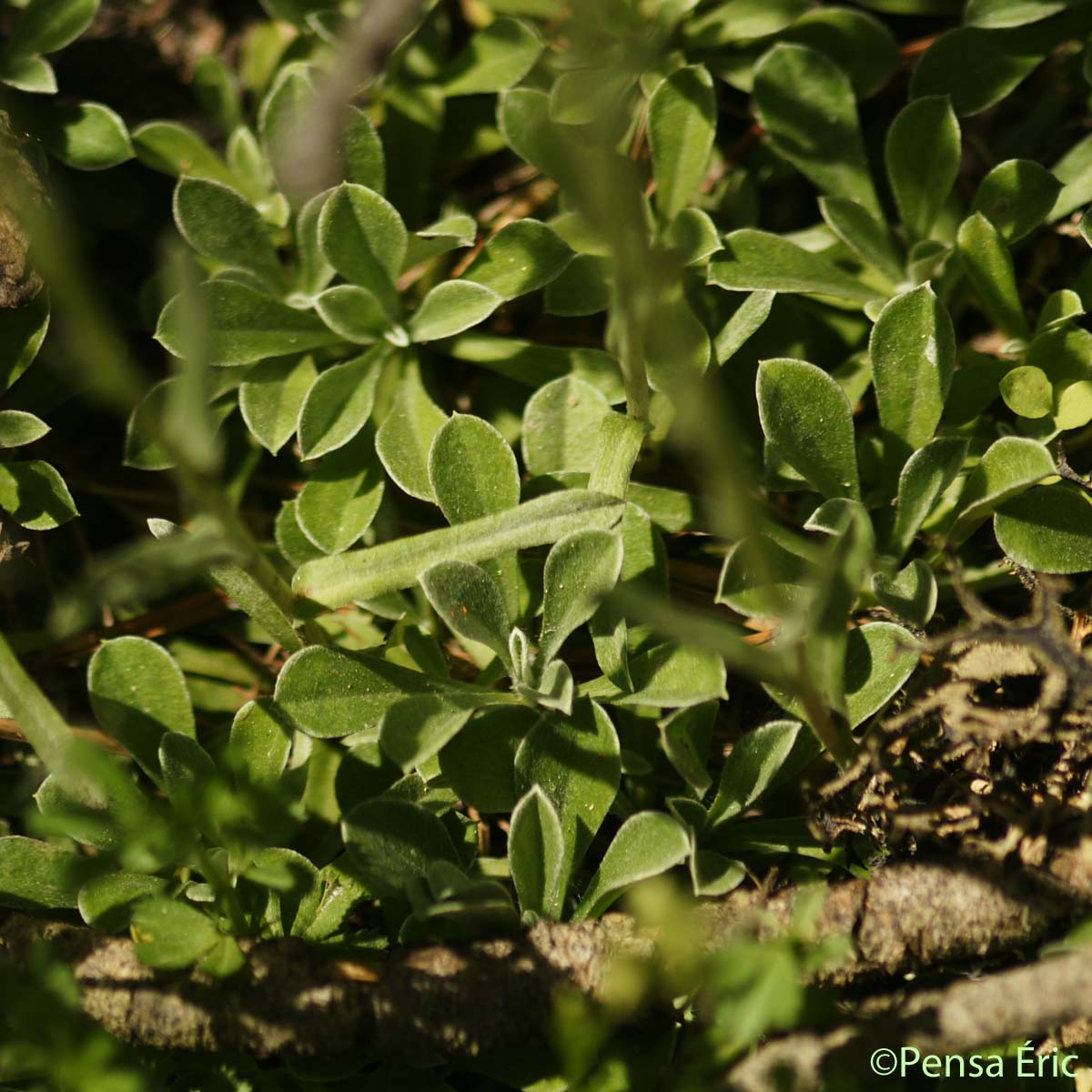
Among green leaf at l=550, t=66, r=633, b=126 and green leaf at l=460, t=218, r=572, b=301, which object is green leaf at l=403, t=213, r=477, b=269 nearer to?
green leaf at l=460, t=218, r=572, b=301

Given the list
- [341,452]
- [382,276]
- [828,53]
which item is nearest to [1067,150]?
[828,53]

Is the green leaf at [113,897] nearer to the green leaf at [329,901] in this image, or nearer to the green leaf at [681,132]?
the green leaf at [329,901]

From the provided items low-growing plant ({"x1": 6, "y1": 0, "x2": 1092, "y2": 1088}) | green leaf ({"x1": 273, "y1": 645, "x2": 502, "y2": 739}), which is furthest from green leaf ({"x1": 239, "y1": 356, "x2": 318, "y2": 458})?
green leaf ({"x1": 273, "y1": 645, "x2": 502, "y2": 739})

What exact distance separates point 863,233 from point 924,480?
493mm

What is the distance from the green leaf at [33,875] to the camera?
1691 millimetres

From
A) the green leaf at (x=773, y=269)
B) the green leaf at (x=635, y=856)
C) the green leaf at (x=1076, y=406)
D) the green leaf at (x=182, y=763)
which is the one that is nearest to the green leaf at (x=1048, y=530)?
the green leaf at (x=1076, y=406)

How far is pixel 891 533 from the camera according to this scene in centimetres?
180

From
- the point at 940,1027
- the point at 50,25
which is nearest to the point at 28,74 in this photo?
the point at 50,25

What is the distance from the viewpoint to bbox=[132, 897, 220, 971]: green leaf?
4.81 feet

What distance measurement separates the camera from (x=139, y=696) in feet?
5.95

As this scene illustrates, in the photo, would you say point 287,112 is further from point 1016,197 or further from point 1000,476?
point 1000,476

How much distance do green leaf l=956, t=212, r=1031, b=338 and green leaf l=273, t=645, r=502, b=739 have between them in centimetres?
102

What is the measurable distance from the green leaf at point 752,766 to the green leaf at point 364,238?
0.95 metres

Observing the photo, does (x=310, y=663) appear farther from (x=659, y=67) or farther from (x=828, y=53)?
(x=828, y=53)
